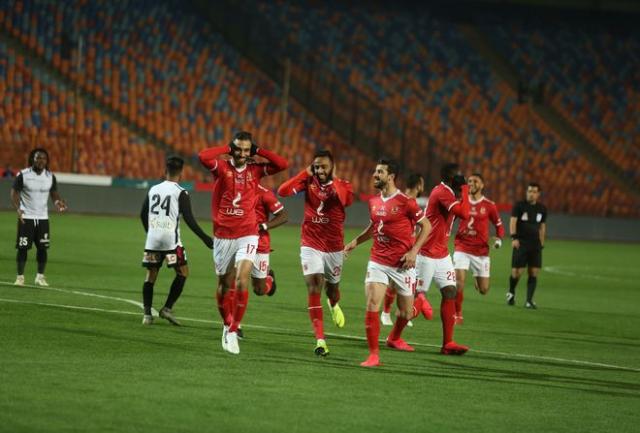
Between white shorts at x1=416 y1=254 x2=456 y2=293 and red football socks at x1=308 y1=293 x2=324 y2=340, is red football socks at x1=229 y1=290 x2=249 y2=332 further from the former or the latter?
white shorts at x1=416 y1=254 x2=456 y2=293

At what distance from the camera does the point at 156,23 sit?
146ft

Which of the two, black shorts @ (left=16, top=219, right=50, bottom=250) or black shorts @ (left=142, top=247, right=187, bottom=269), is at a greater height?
black shorts @ (left=16, top=219, right=50, bottom=250)

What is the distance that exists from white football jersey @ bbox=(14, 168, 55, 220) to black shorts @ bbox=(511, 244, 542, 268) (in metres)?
8.39

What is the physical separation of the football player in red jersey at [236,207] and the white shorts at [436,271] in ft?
8.38

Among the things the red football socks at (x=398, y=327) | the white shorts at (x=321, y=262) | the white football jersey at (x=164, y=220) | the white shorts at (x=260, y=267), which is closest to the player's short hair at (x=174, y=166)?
the white football jersey at (x=164, y=220)

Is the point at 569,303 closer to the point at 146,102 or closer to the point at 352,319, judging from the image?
the point at 352,319

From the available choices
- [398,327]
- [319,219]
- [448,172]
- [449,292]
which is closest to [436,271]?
[449,292]

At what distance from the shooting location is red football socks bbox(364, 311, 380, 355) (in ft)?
38.3

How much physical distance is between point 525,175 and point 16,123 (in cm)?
2020

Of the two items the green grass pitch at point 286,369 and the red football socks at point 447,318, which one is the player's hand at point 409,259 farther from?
the red football socks at point 447,318

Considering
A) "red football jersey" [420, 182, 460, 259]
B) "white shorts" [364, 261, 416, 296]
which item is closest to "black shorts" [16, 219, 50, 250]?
"red football jersey" [420, 182, 460, 259]

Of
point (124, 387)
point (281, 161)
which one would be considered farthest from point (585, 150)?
point (124, 387)

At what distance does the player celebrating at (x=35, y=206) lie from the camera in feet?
58.2

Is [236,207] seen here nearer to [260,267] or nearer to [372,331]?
[260,267]
